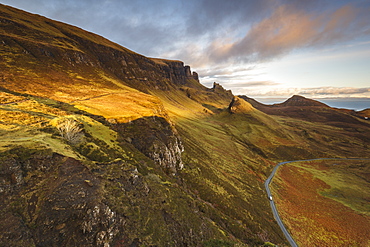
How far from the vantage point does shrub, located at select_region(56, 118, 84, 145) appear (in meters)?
31.6

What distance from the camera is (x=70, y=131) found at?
108ft

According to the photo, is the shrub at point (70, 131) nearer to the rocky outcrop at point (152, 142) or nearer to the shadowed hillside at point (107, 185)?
the shadowed hillside at point (107, 185)

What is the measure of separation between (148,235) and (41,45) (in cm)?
16026

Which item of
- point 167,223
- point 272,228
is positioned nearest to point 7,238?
point 167,223

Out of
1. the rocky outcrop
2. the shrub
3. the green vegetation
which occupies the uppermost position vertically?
the shrub

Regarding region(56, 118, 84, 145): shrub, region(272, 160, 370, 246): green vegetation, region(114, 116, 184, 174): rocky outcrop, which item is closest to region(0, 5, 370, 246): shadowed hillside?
region(56, 118, 84, 145): shrub

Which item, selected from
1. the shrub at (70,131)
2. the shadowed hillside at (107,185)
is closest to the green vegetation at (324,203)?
the shadowed hillside at (107,185)

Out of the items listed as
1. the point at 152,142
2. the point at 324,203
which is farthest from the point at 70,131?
the point at 324,203

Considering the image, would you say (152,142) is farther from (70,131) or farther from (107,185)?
(107,185)

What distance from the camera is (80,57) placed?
138250mm

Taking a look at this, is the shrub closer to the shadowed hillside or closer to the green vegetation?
the shadowed hillside

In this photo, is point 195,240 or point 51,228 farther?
point 195,240

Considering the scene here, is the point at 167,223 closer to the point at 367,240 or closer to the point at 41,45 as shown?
the point at 367,240

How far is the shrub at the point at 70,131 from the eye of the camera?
31573 mm
